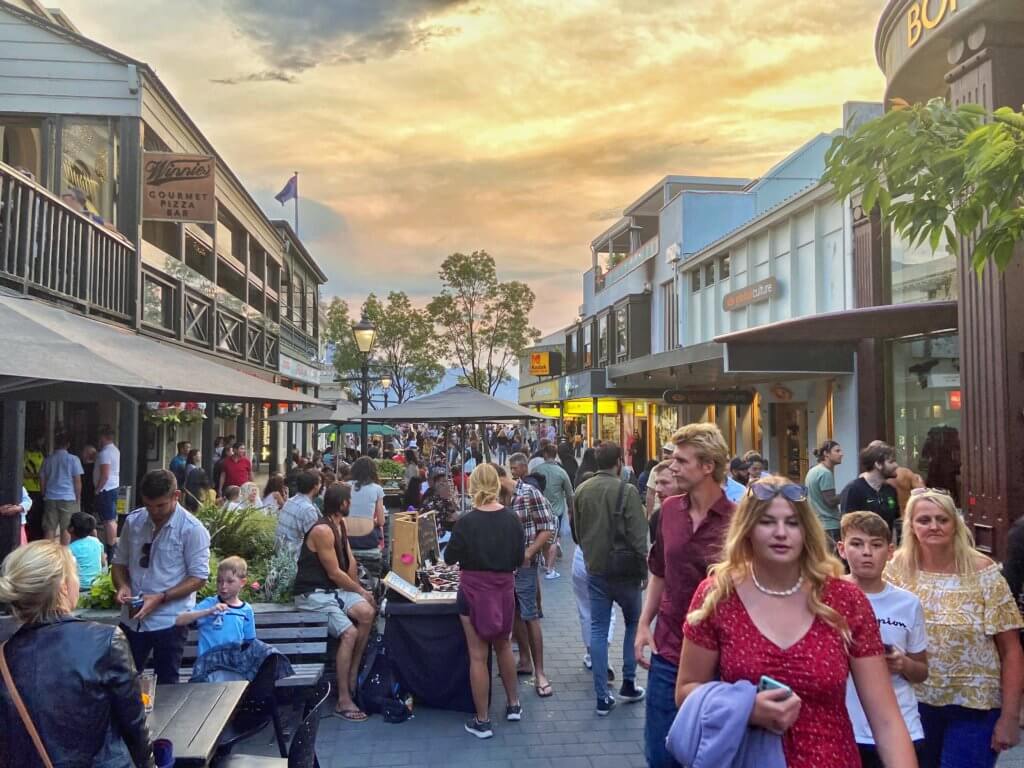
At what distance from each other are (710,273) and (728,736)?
68.2ft

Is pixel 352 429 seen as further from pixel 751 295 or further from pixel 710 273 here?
pixel 751 295

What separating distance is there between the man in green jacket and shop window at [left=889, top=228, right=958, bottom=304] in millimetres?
6941

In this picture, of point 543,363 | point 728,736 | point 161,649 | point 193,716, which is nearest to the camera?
point 728,736

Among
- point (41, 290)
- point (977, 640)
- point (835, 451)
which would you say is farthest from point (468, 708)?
point (41, 290)

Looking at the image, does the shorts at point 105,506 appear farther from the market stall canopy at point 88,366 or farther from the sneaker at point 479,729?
the sneaker at point 479,729

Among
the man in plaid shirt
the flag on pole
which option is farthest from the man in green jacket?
the flag on pole

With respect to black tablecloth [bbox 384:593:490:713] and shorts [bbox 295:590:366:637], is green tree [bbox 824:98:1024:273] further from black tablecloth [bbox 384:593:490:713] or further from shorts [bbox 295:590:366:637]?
shorts [bbox 295:590:366:637]

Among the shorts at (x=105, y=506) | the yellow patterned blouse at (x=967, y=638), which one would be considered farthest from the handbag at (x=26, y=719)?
the shorts at (x=105, y=506)

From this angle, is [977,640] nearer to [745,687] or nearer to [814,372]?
[745,687]

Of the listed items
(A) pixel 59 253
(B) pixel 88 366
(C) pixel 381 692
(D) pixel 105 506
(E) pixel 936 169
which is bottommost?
(C) pixel 381 692

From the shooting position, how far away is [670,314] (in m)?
24.7

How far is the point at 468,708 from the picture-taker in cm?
592

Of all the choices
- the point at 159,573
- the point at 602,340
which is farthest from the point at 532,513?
the point at 602,340

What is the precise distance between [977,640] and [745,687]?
1.80 metres
